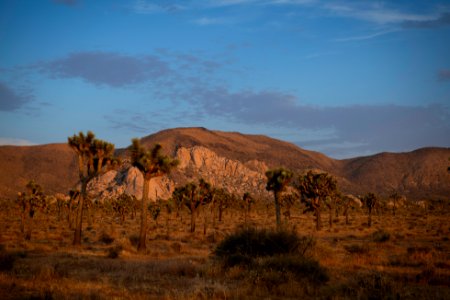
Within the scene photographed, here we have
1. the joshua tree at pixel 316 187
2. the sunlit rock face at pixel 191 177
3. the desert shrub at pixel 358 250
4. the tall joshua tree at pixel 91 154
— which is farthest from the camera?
the sunlit rock face at pixel 191 177

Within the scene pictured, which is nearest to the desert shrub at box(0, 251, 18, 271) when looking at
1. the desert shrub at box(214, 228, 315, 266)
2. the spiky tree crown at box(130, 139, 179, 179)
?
the desert shrub at box(214, 228, 315, 266)

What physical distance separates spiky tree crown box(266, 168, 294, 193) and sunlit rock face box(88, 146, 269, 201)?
316 feet

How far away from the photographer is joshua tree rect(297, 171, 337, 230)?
1864 inches

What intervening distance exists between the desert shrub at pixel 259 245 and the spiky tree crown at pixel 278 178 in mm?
24351

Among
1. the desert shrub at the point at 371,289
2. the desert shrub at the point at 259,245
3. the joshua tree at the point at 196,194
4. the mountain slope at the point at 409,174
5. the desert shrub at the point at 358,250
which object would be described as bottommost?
the desert shrub at the point at 358,250

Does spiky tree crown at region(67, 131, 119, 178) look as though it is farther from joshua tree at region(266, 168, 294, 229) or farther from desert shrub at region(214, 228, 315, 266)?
joshua tree at region(266, 168, 294, 229)

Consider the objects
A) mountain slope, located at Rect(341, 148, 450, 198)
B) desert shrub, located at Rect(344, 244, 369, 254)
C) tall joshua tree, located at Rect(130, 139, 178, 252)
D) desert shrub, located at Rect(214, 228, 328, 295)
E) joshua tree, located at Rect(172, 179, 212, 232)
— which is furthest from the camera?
mountain slope, located at Rect(341, 148, 450, 198)

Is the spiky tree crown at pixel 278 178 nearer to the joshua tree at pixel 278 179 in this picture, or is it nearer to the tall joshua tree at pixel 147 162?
the joshua tree at pixel 278 179

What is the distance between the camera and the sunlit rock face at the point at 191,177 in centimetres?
14225

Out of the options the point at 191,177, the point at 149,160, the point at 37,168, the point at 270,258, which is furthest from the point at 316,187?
the point at 37,168

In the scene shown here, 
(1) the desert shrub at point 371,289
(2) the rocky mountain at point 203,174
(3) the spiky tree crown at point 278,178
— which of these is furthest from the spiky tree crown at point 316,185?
(2) the rocky mountain at point 203,174

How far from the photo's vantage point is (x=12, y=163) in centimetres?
14775

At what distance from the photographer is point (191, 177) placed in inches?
6161

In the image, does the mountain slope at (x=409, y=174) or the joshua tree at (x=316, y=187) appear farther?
the mountain slope at (x=409, y=174)
